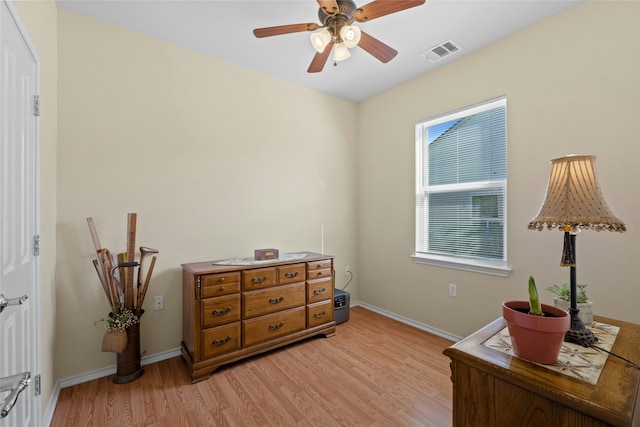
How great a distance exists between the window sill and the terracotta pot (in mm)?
1593

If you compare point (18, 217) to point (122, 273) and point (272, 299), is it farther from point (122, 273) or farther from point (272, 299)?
point (272, 299)

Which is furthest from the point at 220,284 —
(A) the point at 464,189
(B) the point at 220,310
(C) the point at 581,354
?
(A) the point at 464,189

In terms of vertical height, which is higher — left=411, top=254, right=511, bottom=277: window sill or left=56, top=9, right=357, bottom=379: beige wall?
left=56, top=9, right=357, bottom=379: beige wall

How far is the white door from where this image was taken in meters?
1.08

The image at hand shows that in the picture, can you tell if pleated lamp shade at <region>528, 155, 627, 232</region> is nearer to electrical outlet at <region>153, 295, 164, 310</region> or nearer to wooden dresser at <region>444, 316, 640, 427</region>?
wooden dresser at <region>444, 316, 640, 427</region>

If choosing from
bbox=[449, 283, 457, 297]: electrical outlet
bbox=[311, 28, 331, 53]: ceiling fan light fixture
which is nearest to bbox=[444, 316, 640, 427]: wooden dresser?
bbox=[449, 283, 457, 297]: electrical outlet

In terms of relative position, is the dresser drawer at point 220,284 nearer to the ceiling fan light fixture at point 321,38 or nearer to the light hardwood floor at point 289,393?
the light hardwood floor at point 289,393

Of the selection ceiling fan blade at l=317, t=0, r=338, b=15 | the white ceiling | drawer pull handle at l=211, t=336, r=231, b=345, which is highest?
the white ceiling

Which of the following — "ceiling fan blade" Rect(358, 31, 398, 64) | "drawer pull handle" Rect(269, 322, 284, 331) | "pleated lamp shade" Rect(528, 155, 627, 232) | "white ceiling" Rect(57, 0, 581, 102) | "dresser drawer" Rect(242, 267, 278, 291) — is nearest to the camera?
"pleated lamp shade" Rect(528, 155, 627, 232)

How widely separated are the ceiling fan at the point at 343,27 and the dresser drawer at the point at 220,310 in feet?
6.41

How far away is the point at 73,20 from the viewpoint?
83.2 inches

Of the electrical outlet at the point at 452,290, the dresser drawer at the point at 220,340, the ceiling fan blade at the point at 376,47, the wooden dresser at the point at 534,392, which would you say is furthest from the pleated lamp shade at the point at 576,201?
the dresser drawer at the point at 220,340

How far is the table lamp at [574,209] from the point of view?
107cm

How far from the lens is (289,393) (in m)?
1.99
